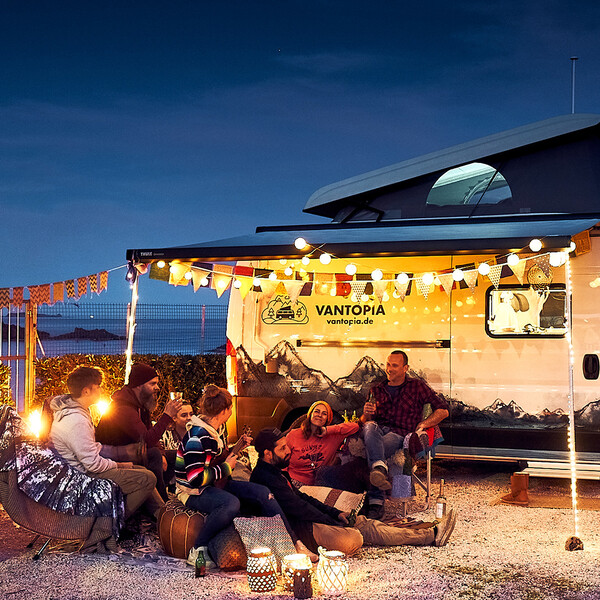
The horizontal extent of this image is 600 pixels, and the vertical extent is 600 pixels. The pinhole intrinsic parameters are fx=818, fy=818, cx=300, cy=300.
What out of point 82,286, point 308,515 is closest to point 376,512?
point 308,515

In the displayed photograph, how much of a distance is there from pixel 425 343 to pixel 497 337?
64 centimetres

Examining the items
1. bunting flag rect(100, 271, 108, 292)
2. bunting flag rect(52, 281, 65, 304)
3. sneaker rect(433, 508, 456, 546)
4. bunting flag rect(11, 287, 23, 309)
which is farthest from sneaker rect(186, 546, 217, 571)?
bunting flag rect(11, 287, 23, 309)

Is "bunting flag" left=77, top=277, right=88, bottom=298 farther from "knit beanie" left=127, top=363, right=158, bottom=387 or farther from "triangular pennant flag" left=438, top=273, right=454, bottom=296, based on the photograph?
"triangular pennant flag" left=438, top=273, right=454, bottom=296

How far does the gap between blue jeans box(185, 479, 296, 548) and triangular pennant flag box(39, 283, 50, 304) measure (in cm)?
372

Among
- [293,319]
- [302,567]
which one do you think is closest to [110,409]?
[302,567]

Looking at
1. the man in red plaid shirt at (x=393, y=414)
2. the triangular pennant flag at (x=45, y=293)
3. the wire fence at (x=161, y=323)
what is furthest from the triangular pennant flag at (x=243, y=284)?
the wire fence at (x=161, y=323)

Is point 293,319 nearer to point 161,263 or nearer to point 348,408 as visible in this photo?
point 348,408

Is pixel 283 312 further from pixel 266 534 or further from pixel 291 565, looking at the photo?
pixel 291 565

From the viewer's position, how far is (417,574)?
4.80 meters

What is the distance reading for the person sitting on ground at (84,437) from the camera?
5.08 m

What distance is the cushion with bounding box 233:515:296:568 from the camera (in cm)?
473

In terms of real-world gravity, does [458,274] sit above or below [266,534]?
above

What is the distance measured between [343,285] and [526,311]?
1.65 meters

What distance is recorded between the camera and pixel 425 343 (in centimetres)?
738
